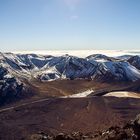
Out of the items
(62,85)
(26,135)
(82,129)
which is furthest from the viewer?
(62,85)

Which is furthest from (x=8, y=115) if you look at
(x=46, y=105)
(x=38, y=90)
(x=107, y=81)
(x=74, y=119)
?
(x=107, y=81)

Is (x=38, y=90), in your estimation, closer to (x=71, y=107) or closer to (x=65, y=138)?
(x=71, y=107)

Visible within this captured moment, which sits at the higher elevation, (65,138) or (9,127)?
(65,138)

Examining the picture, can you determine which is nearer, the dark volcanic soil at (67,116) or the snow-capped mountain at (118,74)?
the dark volcanic soil at (67,116)

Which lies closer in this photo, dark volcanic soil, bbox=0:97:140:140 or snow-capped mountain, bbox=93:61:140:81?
dark volcanic soil, bbox=0:97:140:140

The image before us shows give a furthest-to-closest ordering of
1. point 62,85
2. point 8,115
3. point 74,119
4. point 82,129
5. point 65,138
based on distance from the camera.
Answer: point 62,85 → point 8,115 → point 74,119 → point 82,129 → point 65,138

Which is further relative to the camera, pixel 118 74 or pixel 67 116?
pixel 118 74

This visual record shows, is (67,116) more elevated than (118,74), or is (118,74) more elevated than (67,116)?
(118,74)

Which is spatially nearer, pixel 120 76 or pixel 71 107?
pixel 71 107
